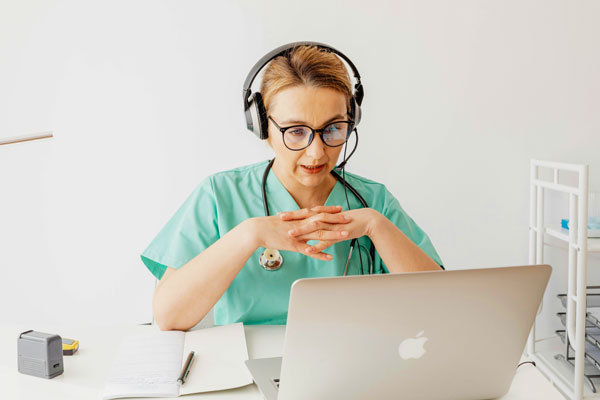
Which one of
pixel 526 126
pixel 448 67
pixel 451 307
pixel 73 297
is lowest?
pixel 73 297

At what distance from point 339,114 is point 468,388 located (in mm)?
655

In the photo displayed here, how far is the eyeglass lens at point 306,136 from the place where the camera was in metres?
1.23

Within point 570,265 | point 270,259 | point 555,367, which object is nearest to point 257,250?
point 270,259

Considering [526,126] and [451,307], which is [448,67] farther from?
[451,307]

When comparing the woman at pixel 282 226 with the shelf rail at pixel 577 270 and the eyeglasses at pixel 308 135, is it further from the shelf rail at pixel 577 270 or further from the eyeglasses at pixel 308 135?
the shelf rail at pixel 577 270

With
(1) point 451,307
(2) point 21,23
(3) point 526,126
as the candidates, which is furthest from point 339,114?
(2) point 21,23

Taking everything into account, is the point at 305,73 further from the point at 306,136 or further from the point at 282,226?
the point at 282,226

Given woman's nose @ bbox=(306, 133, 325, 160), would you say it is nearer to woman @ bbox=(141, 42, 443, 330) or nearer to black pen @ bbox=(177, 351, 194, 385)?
woman @ bbox=(141, 42, 443, 330)

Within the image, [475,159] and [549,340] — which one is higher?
[475,159]

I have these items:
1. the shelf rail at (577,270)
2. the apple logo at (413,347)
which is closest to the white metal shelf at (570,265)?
the shelf rail at (577,270)

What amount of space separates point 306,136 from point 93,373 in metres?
0.63

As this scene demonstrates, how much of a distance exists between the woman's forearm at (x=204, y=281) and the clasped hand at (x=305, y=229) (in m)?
0.03

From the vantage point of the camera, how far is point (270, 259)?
49.3 inches

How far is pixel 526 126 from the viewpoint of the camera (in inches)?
91.0
